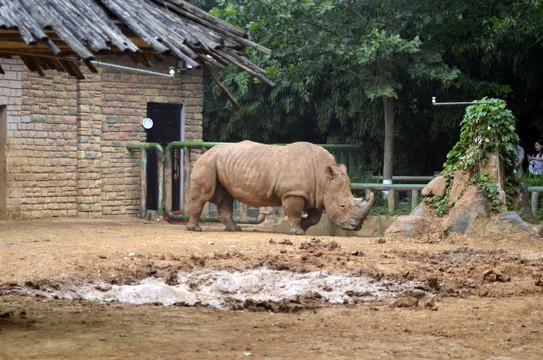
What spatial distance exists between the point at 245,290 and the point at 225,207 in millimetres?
6103

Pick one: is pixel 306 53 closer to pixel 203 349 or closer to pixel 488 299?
pixel 488 299

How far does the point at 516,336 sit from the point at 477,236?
571cm

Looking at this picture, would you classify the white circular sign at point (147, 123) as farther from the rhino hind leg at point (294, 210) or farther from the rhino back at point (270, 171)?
the rhino hind leg at point (294, 210)

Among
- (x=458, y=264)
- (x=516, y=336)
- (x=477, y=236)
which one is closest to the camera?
(x=516, y=336)

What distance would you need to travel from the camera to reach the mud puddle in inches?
297

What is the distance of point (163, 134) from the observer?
17.5m

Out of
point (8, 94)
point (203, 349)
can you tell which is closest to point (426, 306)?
point (203, 349)

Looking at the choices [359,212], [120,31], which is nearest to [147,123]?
[359,212]

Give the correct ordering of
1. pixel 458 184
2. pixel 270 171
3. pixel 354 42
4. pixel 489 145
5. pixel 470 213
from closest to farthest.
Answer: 1. pixel 470 213
2. pixel 489 145
3. pixel 458 184
4. pixel 270 171
5. pixel 354 42

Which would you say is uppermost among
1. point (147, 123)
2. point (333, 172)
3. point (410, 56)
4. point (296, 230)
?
point (410, 56)

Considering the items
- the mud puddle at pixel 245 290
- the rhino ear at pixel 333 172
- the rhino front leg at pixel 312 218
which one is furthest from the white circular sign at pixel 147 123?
the mud puddle at pixel 245 290

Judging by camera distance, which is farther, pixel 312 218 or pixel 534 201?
pixel 312 218

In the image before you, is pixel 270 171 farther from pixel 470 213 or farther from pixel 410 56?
pixel 410 56

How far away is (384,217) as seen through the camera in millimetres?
13898
